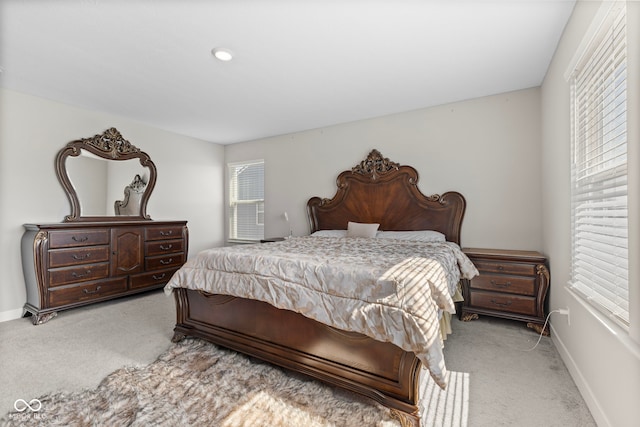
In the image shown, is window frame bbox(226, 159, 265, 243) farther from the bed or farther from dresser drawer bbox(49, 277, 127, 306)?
the bed

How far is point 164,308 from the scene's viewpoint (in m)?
3.30

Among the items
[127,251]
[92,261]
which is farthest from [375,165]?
[92,261]

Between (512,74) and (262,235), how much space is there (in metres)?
4.15

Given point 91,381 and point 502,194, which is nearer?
point 91,381

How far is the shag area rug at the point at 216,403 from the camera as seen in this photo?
1472mm

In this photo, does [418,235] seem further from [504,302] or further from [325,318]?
[325,318]

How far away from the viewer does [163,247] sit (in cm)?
403

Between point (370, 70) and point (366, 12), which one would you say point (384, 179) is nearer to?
point (370, 70)

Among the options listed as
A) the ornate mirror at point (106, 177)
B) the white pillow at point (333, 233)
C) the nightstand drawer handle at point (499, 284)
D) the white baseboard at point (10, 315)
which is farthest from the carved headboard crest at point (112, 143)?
the nightstand drawer handle at point (499, 284)

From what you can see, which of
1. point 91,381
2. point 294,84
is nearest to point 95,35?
point 294,84

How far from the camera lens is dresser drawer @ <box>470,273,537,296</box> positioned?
2.64 meters

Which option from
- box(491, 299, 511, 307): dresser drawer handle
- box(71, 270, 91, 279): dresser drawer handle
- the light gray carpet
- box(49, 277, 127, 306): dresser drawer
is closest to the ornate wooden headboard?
box(491, 299, 511, 307): dresser drawer handle

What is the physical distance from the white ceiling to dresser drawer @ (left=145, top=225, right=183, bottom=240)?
1.60 m

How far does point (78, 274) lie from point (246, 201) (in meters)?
2.69
